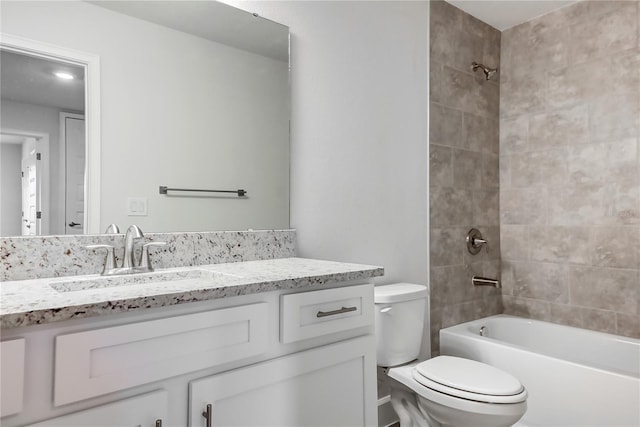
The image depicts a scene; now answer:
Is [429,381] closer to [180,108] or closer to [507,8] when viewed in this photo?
[180,108]

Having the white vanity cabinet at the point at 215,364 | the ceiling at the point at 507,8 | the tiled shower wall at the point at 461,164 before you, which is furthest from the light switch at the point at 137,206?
the ceiling at the point at 507,8

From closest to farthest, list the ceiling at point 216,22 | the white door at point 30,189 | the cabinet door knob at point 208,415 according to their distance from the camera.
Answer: the cabinet door knob at point 208,415 → the white door at point 30,189 → the ceiling at point 216,22

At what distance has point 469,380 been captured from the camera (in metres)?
1.59

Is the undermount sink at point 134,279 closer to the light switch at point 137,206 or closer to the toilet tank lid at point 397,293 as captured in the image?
the light switch at point 137,206

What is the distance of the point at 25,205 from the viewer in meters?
1.22

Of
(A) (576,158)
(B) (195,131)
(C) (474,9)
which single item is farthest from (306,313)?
(C) (474,9)

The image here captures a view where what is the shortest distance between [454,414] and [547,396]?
2.10ft

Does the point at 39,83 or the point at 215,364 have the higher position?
the point at 39,83

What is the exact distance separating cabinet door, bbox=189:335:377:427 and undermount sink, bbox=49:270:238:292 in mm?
256

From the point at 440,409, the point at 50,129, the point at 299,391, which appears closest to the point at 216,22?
the point at 50,129

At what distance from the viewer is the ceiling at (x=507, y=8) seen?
8.21 feet

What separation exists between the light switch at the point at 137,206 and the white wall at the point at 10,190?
11.9 inches

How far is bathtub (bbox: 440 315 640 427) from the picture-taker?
168 centimetres

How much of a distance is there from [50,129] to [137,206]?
1.14ft
